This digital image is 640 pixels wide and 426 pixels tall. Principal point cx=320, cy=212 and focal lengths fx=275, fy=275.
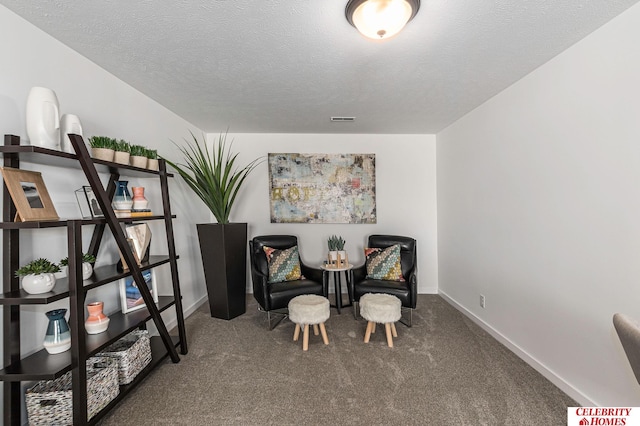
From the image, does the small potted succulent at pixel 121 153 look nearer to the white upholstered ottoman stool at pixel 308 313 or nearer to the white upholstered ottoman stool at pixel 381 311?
the white upholstered ottoman stool at pixel 308 313

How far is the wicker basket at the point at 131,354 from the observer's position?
1.94m

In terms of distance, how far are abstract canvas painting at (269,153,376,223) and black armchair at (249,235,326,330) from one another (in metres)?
0.59

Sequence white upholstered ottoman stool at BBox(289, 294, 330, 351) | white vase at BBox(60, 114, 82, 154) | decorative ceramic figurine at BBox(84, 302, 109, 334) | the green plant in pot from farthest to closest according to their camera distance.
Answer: white upholstered ottoman stool at BBox(289, 294, 330, 351) → the green plant in pot → decorative ceramic figurine at BBox(84, 302, 109, 334) → white vase at BBox(60, 114, 82, 154)

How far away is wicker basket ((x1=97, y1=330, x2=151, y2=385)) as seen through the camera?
194cm

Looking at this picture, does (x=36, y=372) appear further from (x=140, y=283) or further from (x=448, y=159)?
A: (x=448, y=159)

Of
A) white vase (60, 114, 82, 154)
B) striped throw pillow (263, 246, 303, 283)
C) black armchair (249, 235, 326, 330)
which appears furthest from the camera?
striped throw pillow (263, 246, 303, 283)

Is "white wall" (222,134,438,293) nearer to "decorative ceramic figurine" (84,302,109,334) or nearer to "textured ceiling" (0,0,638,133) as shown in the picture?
"textured ceiling" (0,0,638,133)

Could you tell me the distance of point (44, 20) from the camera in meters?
1.62

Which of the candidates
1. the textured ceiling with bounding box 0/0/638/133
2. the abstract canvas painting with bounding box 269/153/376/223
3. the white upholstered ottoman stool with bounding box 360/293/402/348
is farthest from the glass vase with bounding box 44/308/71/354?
the abstract canvas painting with bounding box 269/153/376/223

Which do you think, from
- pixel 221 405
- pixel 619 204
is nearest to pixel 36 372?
pixel 221 405

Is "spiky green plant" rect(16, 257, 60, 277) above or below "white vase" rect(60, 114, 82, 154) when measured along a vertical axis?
below


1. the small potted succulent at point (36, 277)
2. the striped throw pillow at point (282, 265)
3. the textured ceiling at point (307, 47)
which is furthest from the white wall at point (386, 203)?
the small potted succulent at point (36, 277)

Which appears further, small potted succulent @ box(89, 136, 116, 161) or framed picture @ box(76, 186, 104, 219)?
framed picture @ box(76, 186, 104, 219)

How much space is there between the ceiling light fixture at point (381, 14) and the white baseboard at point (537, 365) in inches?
103
